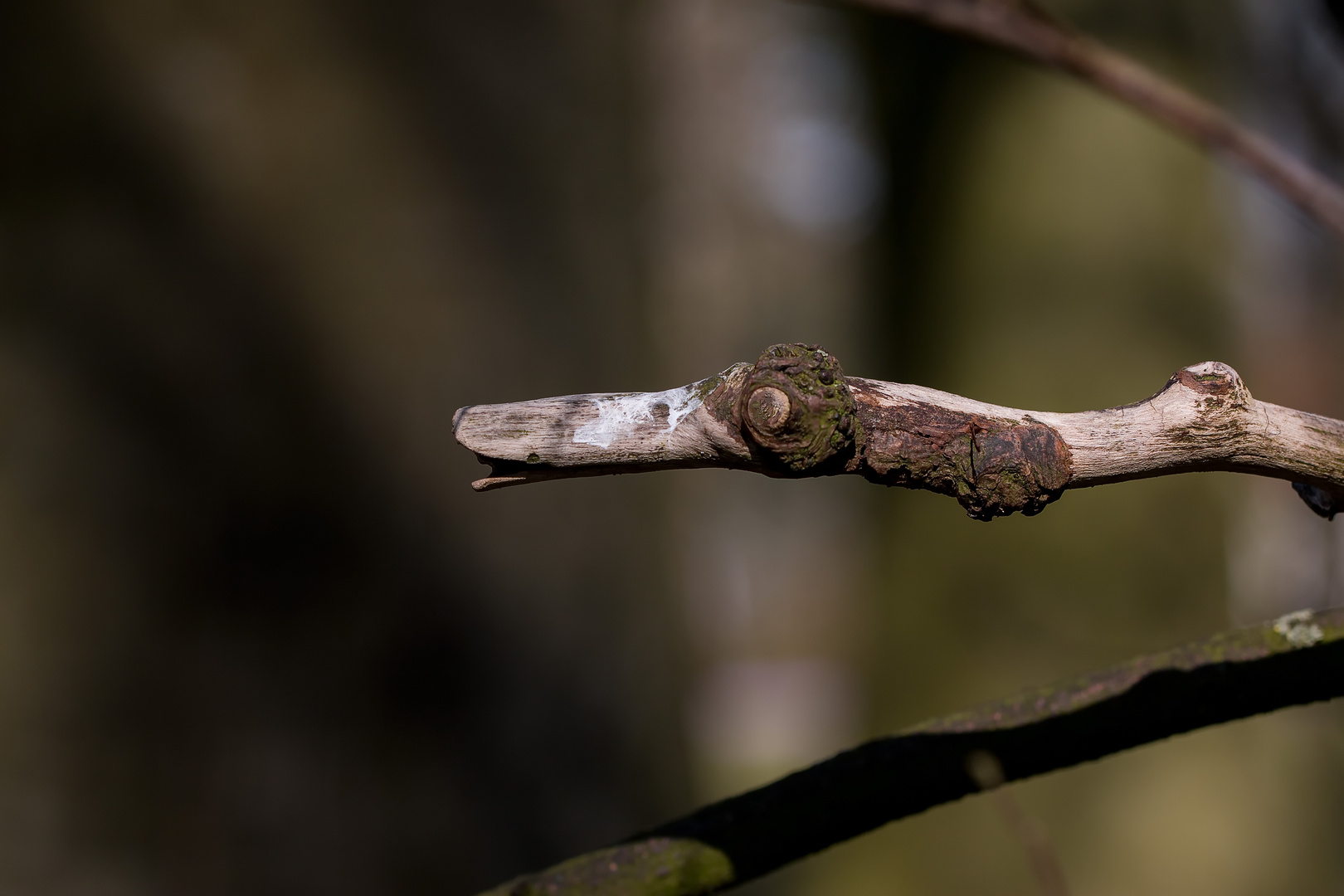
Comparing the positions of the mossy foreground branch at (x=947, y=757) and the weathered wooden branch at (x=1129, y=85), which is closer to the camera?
the mossy foreground branch at (x=947, y=757)

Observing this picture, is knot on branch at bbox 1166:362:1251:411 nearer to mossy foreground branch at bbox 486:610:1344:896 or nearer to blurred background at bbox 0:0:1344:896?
mossy foreground branch at bbox 486:610:1344:896

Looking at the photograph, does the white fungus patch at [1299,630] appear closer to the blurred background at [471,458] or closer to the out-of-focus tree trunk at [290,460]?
the blurred background at [471,458]

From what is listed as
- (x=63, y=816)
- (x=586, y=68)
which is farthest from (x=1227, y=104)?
(x=63, y=816)

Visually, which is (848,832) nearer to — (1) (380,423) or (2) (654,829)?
(2) (654,829)

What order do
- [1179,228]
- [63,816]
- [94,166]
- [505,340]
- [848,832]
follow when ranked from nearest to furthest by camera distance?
[848,832] → [63,816] → [94,166] → [505,340] → [1179,228]

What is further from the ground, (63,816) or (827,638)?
(63,816)

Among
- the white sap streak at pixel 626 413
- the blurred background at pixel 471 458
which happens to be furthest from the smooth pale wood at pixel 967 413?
the blurred background at pixel 471 458

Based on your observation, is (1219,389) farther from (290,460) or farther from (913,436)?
(290,460)
